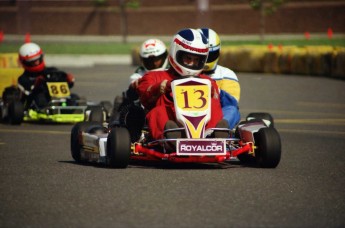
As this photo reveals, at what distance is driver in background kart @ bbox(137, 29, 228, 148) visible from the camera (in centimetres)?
902

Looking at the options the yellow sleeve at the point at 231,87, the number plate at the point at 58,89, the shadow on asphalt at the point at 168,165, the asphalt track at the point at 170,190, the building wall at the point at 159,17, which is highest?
the yellow sleeve at the point at 231,87

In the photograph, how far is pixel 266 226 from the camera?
19.3ft

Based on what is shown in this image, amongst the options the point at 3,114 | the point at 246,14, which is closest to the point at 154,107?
the point at 3,114

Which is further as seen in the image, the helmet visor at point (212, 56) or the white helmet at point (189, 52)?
the helmet visor at point (212, 56)

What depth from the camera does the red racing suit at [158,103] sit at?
8875mm

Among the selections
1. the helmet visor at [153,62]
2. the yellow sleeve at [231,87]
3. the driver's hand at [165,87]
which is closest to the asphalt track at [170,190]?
the driver's hand at [165,87]

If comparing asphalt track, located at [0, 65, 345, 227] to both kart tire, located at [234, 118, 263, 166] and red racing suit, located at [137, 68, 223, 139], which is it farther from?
red racing suit, located at [137, 68, 223, 139]

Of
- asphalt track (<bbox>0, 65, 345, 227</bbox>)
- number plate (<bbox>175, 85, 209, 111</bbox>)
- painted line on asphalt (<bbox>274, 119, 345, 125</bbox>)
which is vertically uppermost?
number plate (<bbox>175, 85, 209, 111</bbox>)

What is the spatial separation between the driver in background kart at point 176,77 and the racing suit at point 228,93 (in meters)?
0.45

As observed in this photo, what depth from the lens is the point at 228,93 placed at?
10078 mm

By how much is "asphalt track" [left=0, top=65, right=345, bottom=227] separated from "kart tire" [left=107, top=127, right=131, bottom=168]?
0.11 meters

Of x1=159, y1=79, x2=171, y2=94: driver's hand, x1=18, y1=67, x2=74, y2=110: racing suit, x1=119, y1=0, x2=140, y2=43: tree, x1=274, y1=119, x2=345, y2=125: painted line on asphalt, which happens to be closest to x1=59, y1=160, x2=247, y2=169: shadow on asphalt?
x1=159, y1=79, x2=171, y2=94: driver's hand

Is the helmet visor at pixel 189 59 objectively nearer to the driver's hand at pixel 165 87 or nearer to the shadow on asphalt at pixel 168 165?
the driver's hand at pixel 165 87

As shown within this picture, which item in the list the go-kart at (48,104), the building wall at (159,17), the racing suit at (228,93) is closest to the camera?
the racing suit at (228,93)
